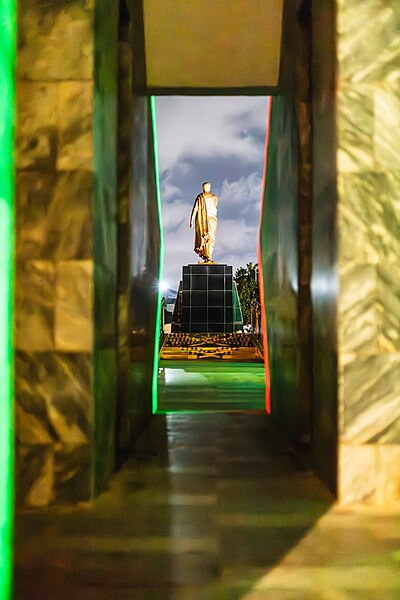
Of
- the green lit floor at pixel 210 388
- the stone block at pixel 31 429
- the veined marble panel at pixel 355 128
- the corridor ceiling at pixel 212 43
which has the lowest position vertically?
the green lit floor at pixel 210 388

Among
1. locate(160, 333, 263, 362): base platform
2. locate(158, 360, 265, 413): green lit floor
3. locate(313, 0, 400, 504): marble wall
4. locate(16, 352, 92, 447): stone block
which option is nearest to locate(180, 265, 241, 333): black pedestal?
locate(160, 333, 263, 362): base platform

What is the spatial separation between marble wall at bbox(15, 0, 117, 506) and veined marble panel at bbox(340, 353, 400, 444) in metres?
1.77

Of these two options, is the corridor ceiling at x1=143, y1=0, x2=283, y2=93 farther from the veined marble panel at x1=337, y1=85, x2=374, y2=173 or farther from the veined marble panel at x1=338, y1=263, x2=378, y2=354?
the veined marble panel at x1=338, y1=263, x2=378, y2=354

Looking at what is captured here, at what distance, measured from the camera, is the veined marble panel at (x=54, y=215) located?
10.2ft

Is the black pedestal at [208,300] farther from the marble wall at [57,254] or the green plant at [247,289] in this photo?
the marble wall at [57,254]

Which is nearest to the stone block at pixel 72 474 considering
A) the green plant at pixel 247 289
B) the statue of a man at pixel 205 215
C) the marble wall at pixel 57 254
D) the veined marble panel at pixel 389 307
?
the marble wall at pixel 57 254

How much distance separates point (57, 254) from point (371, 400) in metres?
2.40

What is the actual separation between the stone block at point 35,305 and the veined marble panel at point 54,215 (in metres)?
0.10

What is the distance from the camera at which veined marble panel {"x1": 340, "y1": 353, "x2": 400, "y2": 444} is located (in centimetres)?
308

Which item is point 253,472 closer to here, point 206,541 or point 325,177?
point 206,541

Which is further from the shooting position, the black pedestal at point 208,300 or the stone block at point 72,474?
the black pedestal at point 208,300

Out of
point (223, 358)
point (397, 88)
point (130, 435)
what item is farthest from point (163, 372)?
point (397, 88)

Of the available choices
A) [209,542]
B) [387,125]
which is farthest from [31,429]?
[387,125]

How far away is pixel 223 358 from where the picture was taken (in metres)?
14.2
